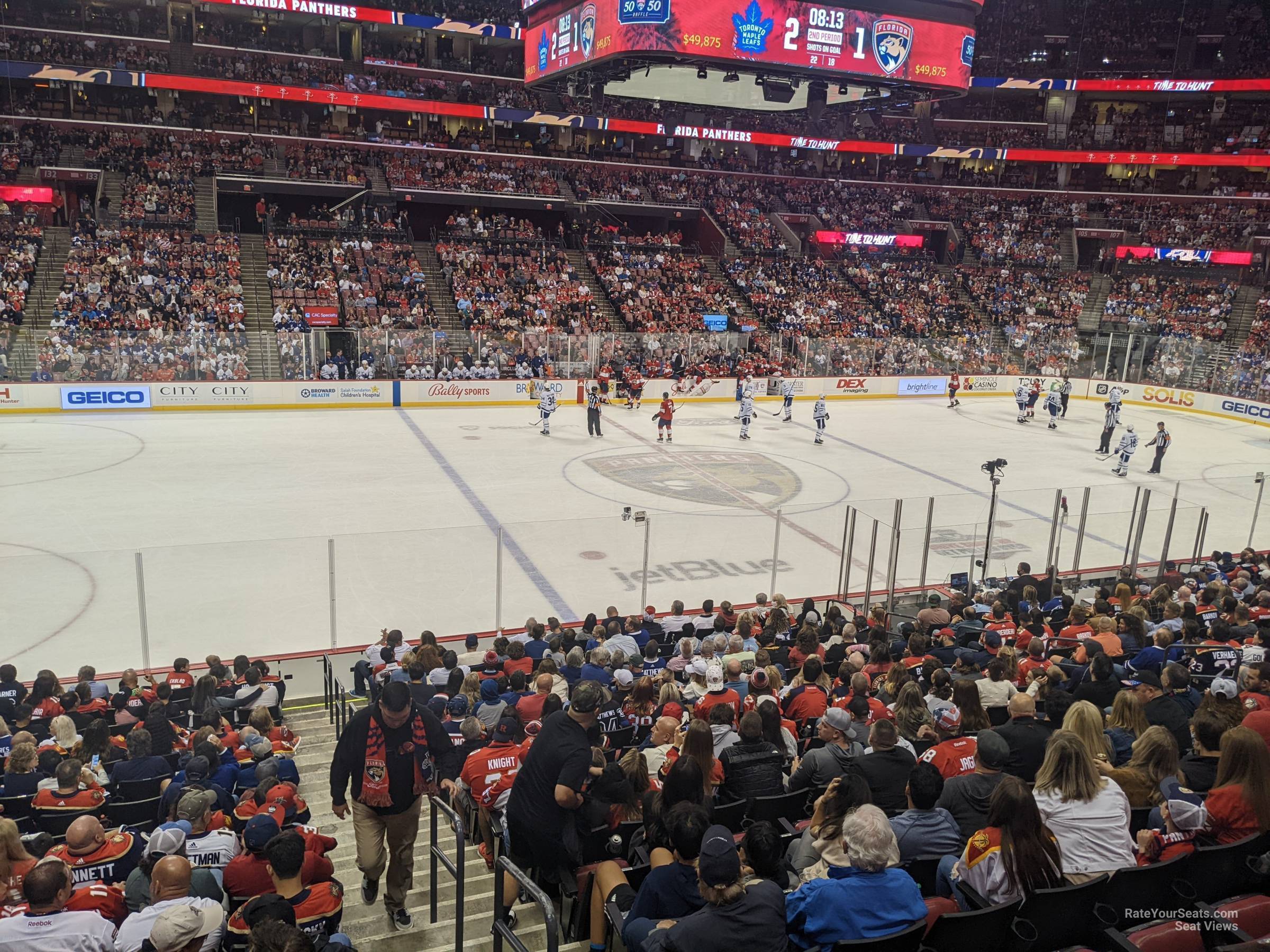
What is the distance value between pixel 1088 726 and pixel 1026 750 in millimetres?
536

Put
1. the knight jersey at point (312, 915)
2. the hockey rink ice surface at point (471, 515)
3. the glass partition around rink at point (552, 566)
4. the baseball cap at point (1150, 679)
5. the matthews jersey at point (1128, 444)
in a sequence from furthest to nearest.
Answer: the matthews jersey at point (1128, 444)
the hockey rink ice surface at point (471, 515)
the glass partition around rink at point (552, 566)
the baseball cap at point (1150, 679)
the knight jersey at point (312, 915)

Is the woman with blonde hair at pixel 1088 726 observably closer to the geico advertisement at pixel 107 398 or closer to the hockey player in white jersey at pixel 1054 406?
the geico advertisement at pixel 107 398

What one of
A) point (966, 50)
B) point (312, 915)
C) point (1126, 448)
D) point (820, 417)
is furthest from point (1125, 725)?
point (820, 417)

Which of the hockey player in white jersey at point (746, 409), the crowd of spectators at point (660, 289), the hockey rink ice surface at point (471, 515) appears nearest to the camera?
the hockey rink ice surface at point (471, 515)

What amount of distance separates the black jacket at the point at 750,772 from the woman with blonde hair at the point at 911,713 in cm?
126

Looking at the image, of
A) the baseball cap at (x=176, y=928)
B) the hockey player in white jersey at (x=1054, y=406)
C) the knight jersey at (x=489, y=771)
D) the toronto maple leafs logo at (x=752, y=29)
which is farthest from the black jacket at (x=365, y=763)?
the hockey player in white jersey at (x=1054, y=406)

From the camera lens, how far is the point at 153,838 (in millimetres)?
4621

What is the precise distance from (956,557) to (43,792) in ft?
37.9

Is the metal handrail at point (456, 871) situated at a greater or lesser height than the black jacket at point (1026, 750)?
lesser

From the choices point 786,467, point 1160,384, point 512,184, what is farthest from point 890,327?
point 786,467

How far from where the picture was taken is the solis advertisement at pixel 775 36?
19109 mm

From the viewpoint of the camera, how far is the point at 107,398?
86.2ft

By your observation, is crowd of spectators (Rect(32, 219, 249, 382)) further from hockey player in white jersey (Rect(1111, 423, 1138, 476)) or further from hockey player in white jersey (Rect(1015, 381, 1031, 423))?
hockey player in white jersey (Rect(1015, 381, 1031, 423))

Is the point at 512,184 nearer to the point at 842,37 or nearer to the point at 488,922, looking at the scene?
the point at 842,37
